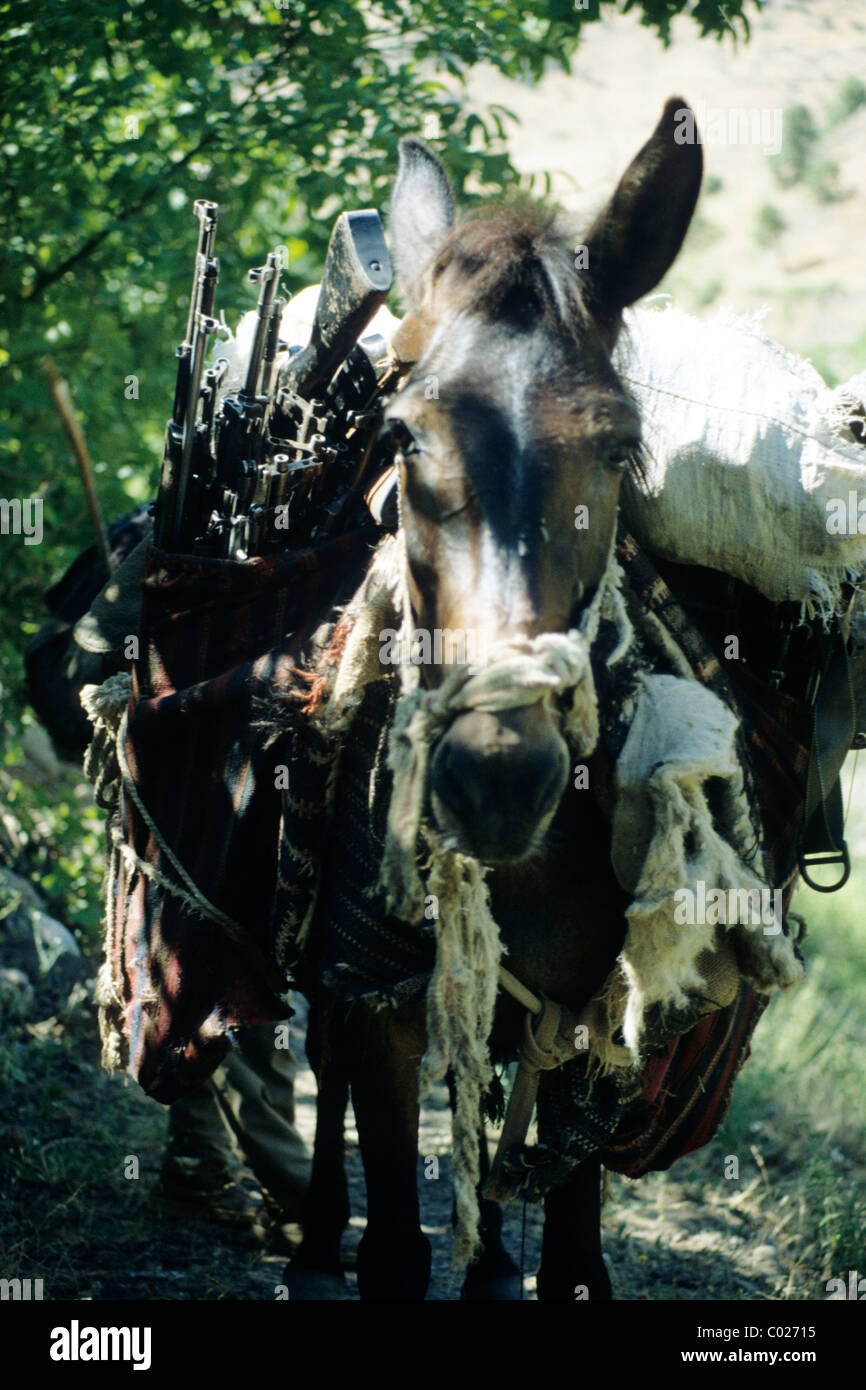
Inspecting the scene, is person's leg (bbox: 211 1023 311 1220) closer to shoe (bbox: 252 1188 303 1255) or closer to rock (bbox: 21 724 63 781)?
shoe (bbox: 252 1188 303 1255)

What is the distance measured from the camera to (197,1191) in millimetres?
4516

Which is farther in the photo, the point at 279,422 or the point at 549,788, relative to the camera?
the point at 279,422

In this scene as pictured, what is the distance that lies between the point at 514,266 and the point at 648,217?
0.30m

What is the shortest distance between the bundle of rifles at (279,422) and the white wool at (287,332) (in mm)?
52

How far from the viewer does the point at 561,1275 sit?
297cm

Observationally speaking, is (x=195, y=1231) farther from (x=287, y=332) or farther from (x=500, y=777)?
(x=500, y=777)

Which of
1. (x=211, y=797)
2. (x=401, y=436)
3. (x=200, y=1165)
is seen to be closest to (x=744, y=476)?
(x=401, y=436)

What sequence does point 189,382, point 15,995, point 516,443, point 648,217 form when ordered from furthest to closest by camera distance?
point 15,995 → point 189,382 → point 648,217 → point 516,443

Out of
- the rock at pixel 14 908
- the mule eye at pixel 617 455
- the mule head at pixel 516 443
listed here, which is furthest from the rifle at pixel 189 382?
the rock at pixel 14 908

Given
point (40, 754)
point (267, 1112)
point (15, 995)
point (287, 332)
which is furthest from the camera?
point (40, 754)

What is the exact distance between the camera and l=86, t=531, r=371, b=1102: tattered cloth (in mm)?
2908
